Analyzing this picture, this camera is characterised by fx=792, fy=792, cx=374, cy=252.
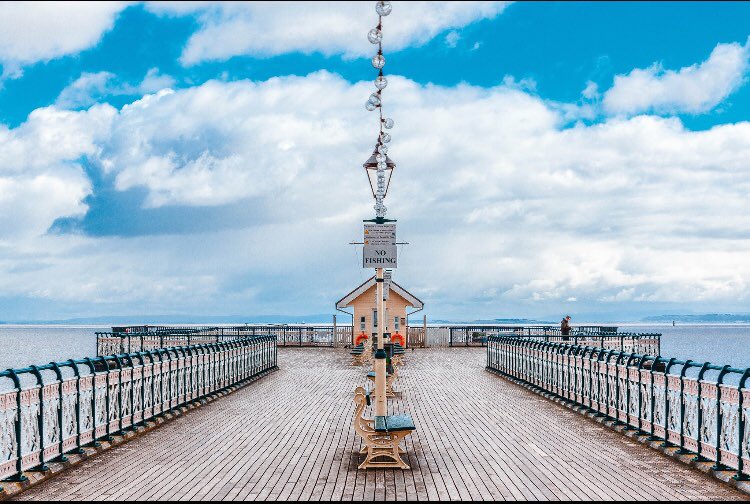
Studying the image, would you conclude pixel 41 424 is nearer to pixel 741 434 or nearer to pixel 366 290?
pixel 741 434

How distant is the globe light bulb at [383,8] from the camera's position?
1009cm

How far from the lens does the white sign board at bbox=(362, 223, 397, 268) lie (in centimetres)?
1134

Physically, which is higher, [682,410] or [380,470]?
[682,410]

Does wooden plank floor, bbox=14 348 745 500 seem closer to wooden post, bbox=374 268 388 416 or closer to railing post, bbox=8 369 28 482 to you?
railing post, bbox=8 369 28 482

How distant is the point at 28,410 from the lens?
927 cm

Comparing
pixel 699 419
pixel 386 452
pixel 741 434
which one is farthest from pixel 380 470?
pixel 741 434

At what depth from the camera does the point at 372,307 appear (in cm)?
4181

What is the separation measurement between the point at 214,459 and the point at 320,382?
40.2 ft

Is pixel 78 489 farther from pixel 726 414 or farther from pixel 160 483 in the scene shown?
pixel 726 414

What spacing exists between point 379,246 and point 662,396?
490 cm

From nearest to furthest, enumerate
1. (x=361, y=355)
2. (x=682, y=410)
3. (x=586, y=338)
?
(x=682, y=410)
(x=361, y=355)
(x=586, y=338)

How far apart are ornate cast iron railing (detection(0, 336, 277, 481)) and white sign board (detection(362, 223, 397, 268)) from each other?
13.8 feet

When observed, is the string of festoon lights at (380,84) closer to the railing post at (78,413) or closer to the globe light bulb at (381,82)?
the globe light bulb at (381,82)

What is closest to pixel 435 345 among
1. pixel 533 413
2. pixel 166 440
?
pixel 533 413
